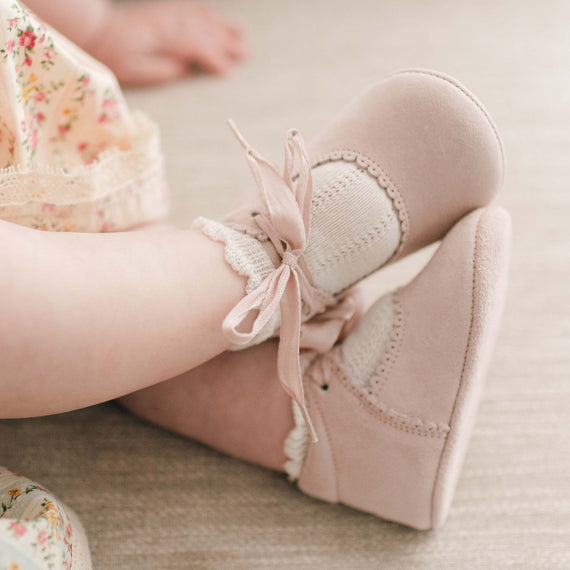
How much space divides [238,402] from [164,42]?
0.69 meters

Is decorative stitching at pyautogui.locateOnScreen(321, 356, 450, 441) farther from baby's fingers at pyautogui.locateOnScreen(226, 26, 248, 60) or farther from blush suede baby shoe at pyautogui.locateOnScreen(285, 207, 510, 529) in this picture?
baby's fingers at pyautogui.locateOnScreen(226, 26, 248, 60)

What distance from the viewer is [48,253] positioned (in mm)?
458

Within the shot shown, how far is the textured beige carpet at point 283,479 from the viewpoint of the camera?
616 mm

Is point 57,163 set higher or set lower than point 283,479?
higher

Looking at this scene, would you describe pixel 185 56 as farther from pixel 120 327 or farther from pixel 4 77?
pixel 120 327

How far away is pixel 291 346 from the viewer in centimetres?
56

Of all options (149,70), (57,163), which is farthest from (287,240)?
(149,70)

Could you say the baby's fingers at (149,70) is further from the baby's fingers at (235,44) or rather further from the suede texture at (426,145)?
the suede texture at (426,145)

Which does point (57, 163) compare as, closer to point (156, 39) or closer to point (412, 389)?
point (412, 389)

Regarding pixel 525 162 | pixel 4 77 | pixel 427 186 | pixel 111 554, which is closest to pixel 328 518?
pixel 111 554

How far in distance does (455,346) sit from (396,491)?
15 centimetres

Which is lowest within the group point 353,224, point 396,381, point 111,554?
point 111,554

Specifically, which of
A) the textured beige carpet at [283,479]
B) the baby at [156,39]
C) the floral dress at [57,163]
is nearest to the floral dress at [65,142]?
the floral dress at [57,163]

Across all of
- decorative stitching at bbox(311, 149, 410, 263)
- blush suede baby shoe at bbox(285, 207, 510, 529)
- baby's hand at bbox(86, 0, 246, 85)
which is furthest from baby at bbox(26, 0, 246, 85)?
blush suede baby shoe at bbox(285, 207, 510, 529)
